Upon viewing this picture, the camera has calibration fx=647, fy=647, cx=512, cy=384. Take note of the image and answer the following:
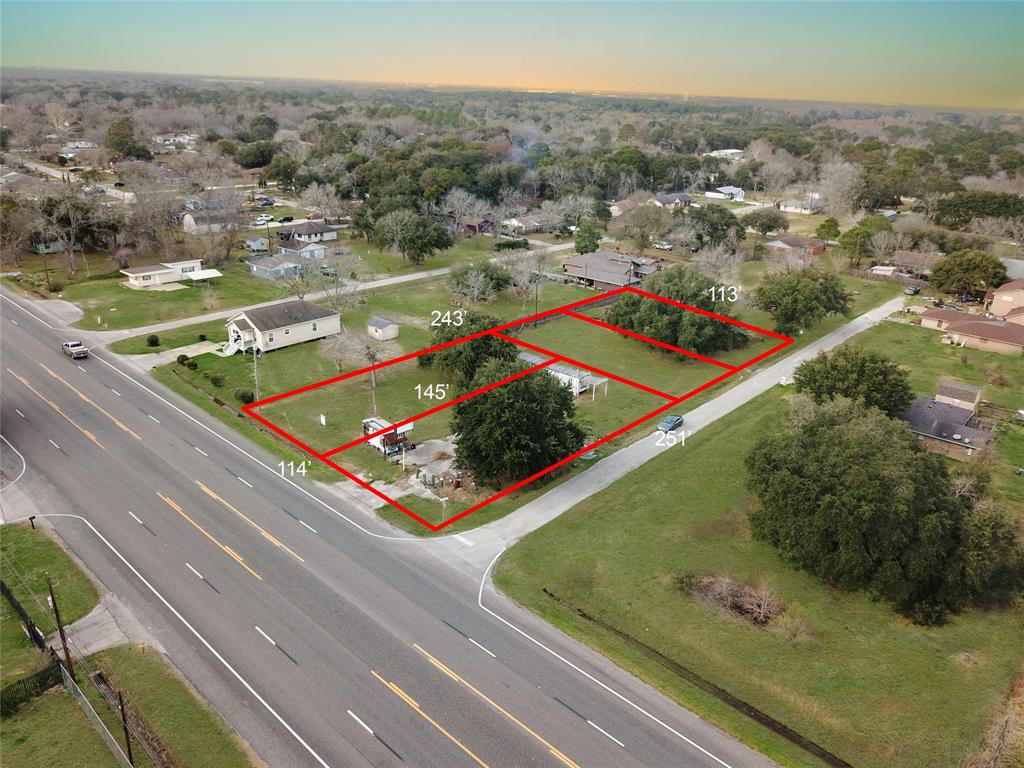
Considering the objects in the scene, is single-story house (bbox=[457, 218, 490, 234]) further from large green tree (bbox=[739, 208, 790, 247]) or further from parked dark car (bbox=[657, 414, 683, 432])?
parked dark car (bbox=[657, 414, 683, 432])

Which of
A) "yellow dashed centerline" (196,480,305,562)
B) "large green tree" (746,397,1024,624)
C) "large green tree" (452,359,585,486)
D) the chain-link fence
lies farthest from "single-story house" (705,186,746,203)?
the chain-link fence

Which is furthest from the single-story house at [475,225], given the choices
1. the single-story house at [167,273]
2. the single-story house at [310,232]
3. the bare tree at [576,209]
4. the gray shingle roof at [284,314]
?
the gray shingle roof at [284,314]

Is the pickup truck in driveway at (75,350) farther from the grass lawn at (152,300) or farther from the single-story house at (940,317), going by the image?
the single-story house at (940,317)

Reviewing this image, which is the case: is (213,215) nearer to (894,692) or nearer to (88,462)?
(88,462)

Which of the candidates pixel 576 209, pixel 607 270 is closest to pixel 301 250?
pixel 607 270

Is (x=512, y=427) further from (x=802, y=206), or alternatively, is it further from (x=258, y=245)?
(x=802, y=206)

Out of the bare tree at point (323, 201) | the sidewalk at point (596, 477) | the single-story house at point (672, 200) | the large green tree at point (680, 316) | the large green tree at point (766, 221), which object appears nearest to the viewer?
the sidewalk at point (596, 477)
